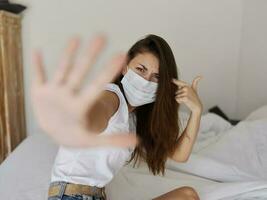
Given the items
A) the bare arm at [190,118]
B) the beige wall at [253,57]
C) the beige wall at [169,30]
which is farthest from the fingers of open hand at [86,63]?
the beige wall at [253,57]

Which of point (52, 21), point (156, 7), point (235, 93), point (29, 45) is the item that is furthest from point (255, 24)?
point (29, 45)

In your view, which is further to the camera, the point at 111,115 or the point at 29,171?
the point at 29,171

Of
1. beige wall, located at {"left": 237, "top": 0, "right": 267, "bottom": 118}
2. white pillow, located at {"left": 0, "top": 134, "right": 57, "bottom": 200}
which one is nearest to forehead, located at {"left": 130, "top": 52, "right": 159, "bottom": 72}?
white pillow, located at {"left": 0, "top": 134, "right": 57, "bottom": 200}

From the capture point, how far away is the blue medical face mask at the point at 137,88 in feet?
3.51

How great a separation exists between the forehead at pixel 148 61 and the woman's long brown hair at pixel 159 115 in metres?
0.01

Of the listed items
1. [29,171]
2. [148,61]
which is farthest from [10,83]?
[148,61]

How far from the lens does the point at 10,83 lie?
1.97m

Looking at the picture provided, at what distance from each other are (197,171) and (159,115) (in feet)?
1.55

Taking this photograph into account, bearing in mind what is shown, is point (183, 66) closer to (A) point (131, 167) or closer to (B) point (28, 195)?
(A) point (131, 167)

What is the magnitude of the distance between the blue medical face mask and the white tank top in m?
0.07

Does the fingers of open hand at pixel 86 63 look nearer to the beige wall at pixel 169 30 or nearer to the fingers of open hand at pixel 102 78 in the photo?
the fingers of open hand at pixel 102 78

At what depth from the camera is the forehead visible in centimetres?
109

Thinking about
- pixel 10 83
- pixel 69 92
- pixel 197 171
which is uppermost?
pixel 69 92

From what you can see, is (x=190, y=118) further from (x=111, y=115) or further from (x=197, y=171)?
(x=111, y=115)
